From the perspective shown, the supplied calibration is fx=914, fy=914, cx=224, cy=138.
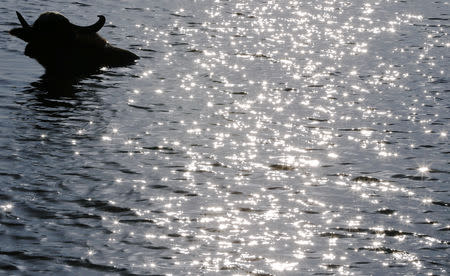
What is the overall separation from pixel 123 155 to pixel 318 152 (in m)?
2.81

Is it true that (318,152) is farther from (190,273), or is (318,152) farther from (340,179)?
(190,273)

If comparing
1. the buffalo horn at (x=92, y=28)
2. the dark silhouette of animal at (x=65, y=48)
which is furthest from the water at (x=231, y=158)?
the buffalo horn at (x=92, y=28)

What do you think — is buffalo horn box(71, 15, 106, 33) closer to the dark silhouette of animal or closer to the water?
the dark silhouette of animal

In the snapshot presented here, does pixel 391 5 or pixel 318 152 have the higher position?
pixel 391 5

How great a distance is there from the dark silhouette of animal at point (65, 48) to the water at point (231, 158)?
1.17 feet

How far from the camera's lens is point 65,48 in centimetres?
1792

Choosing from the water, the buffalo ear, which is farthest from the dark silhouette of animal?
the water

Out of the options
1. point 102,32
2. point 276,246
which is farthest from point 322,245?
point 102,32

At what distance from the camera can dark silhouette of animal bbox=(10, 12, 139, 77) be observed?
57.2 feet

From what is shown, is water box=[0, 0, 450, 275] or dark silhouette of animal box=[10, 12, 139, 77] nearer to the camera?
water box=[0, 0, 450, 275]

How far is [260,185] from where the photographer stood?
451 inches

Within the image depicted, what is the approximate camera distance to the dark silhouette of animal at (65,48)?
17438mm

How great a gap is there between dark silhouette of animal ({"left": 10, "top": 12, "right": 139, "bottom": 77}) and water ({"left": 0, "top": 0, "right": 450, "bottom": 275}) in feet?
1.17

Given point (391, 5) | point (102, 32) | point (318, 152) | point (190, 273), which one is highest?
point (391, 5)
